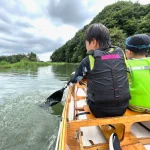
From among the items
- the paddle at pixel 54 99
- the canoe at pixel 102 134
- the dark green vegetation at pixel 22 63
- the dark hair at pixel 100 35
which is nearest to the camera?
the canoe at pixel 102 134

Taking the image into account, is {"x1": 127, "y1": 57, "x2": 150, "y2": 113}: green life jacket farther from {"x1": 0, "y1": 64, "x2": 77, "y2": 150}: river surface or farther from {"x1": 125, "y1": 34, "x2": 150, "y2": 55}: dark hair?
{"x1": 0, "y1": 64, "x2": 77, "y2": 150}: river surface

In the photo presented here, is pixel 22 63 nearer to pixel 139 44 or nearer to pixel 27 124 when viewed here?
pixel 27 124

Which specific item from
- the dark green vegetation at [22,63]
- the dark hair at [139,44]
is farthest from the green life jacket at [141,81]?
the dark green vegetation at [22,63]

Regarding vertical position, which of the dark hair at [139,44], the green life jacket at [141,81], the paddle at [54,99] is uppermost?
the dark hair at [139,44]

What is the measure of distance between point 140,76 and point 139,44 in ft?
1.34

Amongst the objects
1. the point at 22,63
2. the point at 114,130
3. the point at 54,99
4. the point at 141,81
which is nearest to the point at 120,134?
the point at 114,130

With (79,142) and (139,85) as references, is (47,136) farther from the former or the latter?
(139,85)

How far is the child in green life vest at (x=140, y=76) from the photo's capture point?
1979 millimetres

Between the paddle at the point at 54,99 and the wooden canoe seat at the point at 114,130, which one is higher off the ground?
the wooden canoe seat at the point at 114,130

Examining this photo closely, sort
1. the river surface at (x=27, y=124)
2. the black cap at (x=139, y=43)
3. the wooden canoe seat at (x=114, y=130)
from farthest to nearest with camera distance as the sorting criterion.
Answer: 1. the river surface at (x=27, y=124)
2. the black cap at (x=139, y=43)
3. the wooden canoe seat at (x=114, y=130)

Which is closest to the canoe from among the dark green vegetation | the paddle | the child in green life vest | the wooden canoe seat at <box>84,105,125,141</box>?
the wooden canoe seat at <box>84,105,125,141</box>

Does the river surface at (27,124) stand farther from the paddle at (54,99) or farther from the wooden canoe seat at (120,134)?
the wooden canoe seat at (120,134)

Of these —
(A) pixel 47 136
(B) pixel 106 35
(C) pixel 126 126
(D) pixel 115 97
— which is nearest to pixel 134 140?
(C) pixel 126 126

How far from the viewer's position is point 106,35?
200 centimetres
